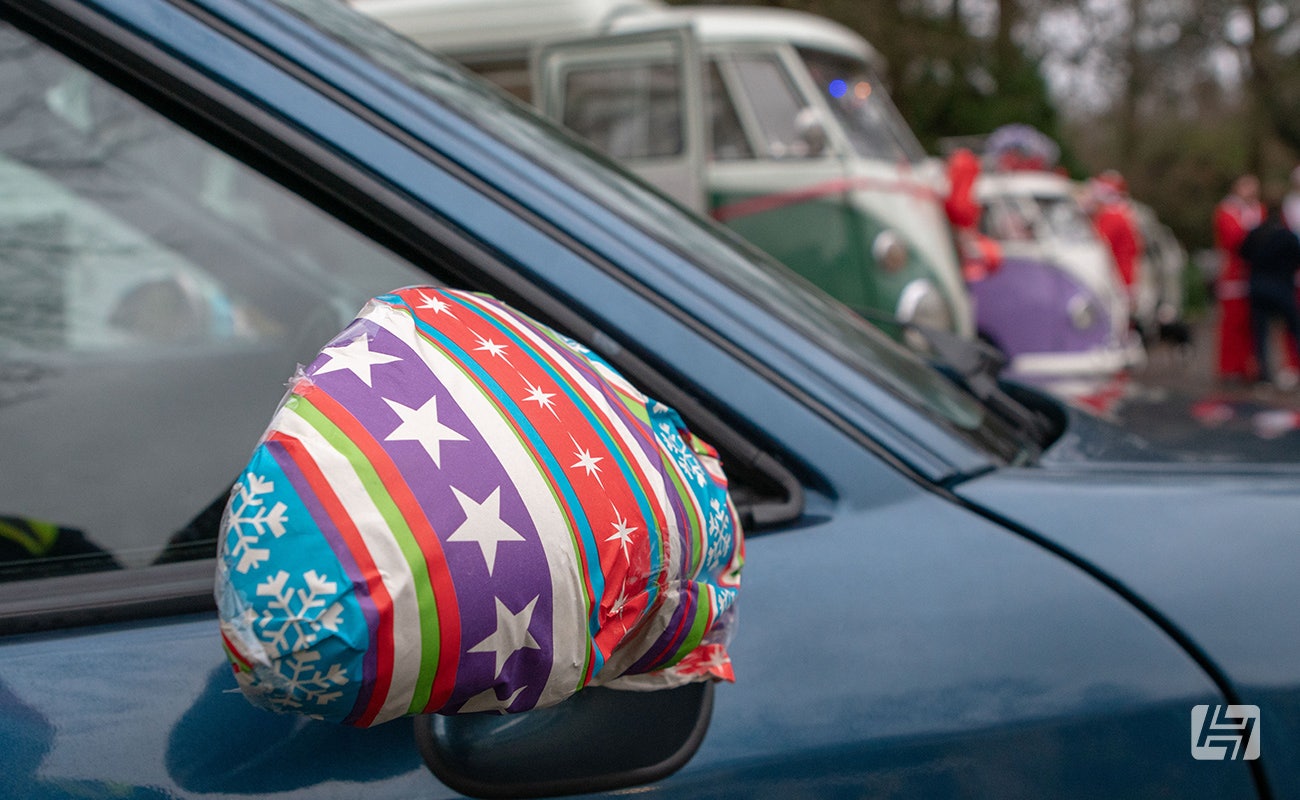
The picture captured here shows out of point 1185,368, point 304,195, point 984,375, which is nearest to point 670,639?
point 304,195

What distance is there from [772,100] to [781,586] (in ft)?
18.2

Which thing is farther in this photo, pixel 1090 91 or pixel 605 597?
pixel 1090 91

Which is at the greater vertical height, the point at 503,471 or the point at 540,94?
the point at 503,471

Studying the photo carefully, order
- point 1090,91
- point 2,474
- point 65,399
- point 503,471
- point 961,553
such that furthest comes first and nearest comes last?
point 1090,91 < point 65,399 < point 2,474 < point 961,553 < point 503,471

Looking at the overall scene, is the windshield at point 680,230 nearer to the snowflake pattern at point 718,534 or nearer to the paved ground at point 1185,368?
the snowflake pattern at point 718,534

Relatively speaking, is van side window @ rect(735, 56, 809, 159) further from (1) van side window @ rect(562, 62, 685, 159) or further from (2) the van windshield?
(1) van side window @ rect(562, 62, 685, 159)

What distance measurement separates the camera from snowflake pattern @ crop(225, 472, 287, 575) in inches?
29.9

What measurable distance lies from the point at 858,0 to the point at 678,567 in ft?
50.0

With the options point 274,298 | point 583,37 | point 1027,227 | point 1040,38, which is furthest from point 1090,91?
point 274,298

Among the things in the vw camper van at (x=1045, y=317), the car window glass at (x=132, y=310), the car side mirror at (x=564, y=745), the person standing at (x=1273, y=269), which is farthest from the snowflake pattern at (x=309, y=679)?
the person standing at (x=1273, y=269)

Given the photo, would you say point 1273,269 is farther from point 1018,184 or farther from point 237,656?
point 237,656

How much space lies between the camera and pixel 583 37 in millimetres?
6082

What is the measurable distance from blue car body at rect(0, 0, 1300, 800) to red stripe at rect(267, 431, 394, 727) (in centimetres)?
22

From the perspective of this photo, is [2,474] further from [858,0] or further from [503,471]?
[858,0]
